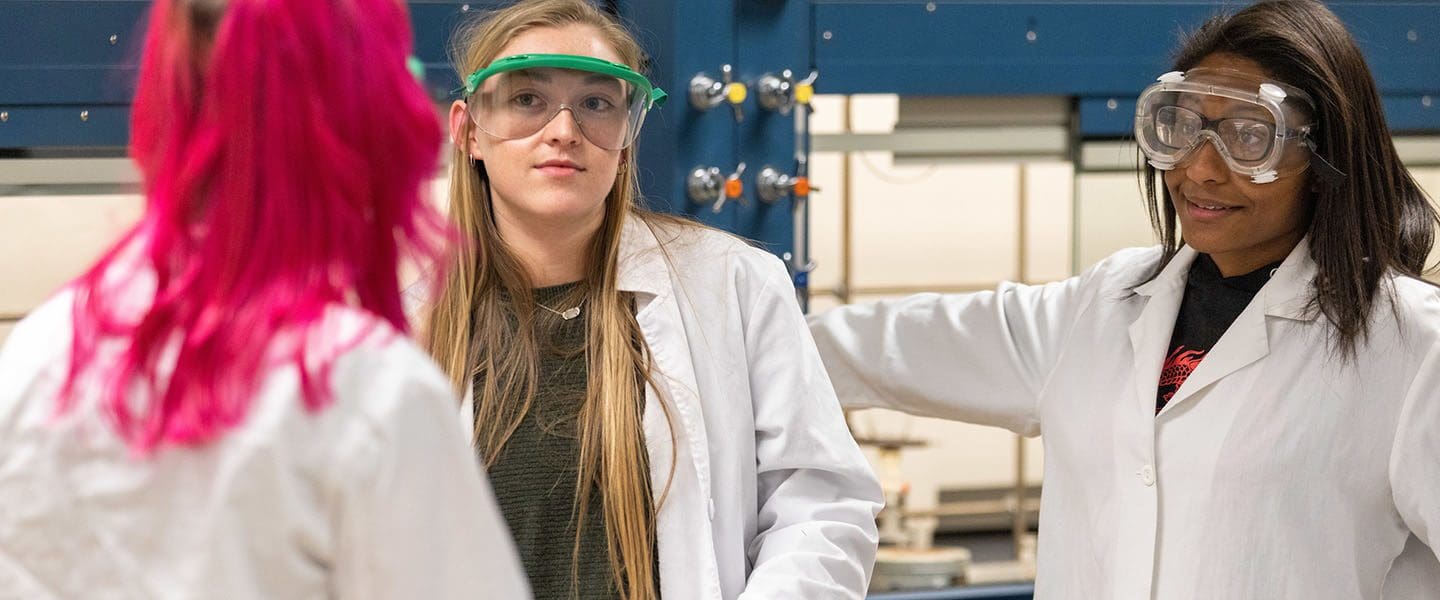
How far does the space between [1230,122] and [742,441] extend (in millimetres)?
784

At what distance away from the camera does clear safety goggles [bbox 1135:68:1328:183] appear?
1956mm

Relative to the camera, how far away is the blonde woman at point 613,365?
1.84 metres

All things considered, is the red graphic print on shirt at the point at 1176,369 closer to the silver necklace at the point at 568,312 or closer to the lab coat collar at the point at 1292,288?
the lab coat collar at the point at 1292,288

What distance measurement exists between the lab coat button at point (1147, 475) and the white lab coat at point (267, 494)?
1267mm

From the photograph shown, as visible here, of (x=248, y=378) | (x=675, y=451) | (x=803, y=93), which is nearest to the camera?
(x=248, y=378)

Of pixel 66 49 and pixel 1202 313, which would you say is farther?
pixel 66 49

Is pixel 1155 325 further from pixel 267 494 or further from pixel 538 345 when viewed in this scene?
pixel 267 494

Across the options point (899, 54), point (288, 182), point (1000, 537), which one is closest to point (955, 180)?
point (1000, 537)

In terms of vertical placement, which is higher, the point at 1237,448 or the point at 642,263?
Result: the point at 642,263

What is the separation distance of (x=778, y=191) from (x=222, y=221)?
1794 mm

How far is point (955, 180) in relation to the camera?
4578mm

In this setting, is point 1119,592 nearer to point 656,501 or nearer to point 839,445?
point 839,445

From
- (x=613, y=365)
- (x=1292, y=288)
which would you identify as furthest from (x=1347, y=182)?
(x=613, y=365)

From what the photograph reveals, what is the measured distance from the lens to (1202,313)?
2143mm
